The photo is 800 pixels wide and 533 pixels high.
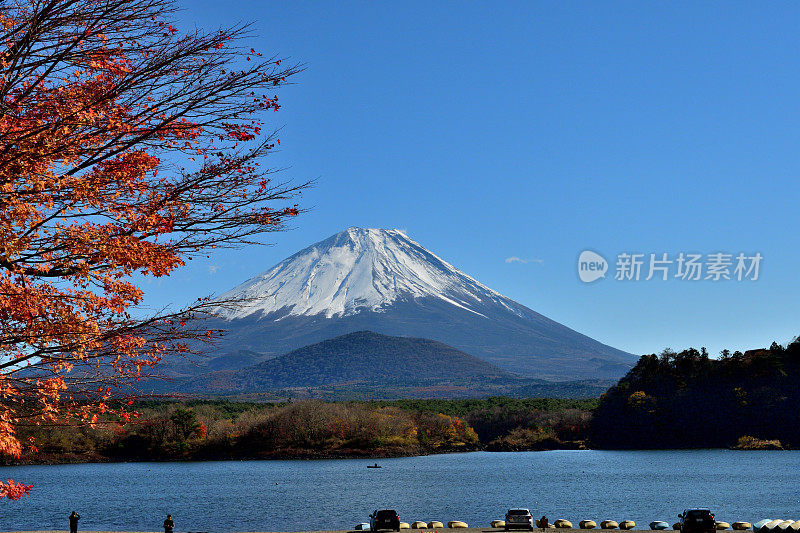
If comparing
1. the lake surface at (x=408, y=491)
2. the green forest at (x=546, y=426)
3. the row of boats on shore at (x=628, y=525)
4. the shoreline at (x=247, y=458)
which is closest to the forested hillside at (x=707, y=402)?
the green forest at (x=546, y=426)

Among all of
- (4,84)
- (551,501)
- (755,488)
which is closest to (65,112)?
(4,84)

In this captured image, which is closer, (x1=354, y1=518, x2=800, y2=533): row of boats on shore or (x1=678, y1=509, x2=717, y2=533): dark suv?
(x1=678, y1=509, x2=717, y2=533): dark suv

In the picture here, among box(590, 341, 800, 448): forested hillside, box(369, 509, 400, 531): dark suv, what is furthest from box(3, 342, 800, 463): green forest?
box(369, 509, 400, 531): dark suv

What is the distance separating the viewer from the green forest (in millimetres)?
133750

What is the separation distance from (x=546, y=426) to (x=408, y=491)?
3374 inches

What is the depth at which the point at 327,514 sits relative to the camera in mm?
61250

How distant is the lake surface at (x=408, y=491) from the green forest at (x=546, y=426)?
28.3ft

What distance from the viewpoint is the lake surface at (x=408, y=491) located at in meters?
58.8

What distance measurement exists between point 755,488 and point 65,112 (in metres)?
75.2

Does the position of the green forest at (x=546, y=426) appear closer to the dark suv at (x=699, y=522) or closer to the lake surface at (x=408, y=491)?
the lake surface at (x=408, y=491)

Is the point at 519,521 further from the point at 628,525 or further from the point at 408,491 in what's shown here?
the point at 408,491

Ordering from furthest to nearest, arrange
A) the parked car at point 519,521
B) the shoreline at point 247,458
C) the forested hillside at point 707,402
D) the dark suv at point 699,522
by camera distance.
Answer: the shoreline at point 247,458, the forested hillside at point 707,402, the parked car at point 519,521, the dark suv at point 699,522

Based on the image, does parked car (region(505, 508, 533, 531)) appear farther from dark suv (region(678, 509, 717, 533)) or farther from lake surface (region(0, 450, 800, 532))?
lake surface (region(0, 450, 800, 532))

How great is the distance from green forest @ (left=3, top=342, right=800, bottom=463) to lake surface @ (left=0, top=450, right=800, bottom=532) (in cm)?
864
